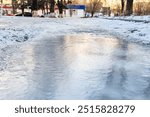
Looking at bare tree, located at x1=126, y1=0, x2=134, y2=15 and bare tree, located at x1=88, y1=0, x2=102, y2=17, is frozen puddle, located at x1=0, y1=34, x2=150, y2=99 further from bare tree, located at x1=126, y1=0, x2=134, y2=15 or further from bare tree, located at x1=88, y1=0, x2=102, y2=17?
bare tree, located at x1=88, y1=0, x2=102, y2=17

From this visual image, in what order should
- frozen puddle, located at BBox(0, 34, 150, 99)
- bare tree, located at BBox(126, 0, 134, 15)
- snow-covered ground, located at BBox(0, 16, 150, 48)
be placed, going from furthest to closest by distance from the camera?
bare tree, located at BBox(126, 0, 134, 15) → snow-covered ground, located at BBox(0, 16, 150, 48) → frozen puddle, located at BBox(0, 34, 150, 99)

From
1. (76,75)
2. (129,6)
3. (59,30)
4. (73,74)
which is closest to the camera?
(76,75)

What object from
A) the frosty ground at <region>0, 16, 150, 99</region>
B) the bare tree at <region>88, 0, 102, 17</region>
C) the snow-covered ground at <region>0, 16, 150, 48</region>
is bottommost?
the bare tree at <region>88, 0, 102, 17</region>

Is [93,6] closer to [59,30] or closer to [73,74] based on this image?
[59,30]

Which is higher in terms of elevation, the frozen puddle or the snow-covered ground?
the frozen puddle

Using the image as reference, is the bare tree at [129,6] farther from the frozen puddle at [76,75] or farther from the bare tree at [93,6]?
the bare tree at [93,6]

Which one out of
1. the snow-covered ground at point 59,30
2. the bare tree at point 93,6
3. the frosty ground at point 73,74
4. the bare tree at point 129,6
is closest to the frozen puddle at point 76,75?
the frosty ground at point 73,74

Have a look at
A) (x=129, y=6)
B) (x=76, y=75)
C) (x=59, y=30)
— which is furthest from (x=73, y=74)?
(x=129, y=6)

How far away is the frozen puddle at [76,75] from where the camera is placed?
7.44 metres

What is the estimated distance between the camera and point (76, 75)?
9195 mm

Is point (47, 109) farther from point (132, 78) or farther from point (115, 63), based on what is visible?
point (115, 63)

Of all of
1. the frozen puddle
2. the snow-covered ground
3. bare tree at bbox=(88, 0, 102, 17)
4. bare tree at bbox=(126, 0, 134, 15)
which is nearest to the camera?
the frozen puddle

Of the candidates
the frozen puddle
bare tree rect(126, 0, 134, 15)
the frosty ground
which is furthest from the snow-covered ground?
bare tree rect(126, 0, 134, 15)

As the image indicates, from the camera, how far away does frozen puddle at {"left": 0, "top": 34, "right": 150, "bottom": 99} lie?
7436 millimetres
